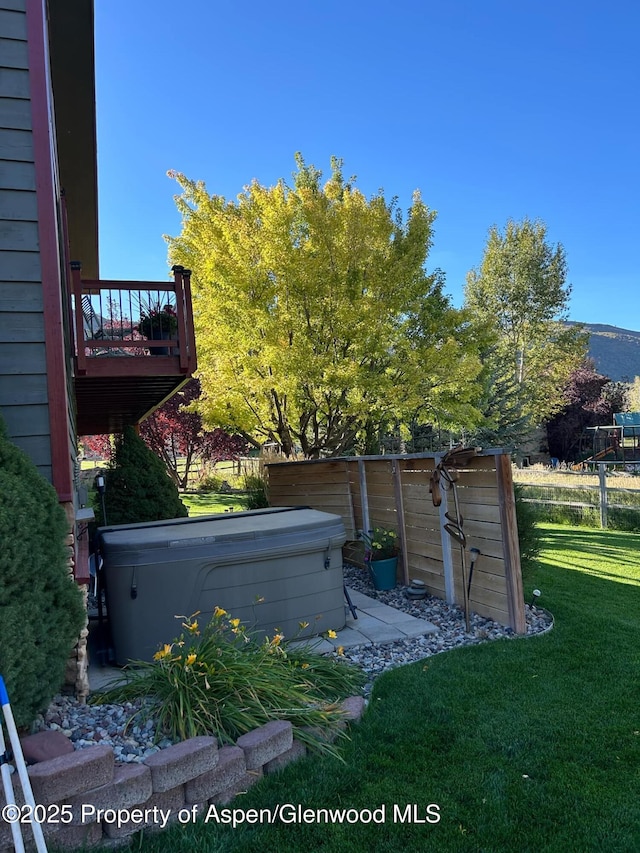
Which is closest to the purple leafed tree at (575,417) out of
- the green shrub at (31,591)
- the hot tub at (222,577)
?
the hot tub at (222,577)

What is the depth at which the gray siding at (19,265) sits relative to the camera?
122 inches

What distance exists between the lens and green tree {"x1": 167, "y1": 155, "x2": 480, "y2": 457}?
8492mm

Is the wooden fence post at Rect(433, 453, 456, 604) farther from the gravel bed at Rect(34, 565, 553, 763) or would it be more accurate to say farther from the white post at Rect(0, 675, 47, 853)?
the white post at Rect(0, 675, 47, 853)

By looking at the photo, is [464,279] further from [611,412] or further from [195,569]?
[195,569]

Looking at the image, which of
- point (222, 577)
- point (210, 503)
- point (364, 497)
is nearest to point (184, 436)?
point (210, 503)

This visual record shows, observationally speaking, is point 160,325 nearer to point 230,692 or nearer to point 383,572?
point 383,572

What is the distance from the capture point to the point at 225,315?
8.59 meters

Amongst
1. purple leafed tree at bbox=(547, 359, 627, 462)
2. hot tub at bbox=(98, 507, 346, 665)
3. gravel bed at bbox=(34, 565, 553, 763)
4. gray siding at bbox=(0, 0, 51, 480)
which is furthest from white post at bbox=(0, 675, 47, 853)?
purple leafed tree at bbox=(547, 359, 627, 462)

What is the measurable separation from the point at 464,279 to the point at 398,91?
1958 cm

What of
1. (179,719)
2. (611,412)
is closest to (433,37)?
(179,719)

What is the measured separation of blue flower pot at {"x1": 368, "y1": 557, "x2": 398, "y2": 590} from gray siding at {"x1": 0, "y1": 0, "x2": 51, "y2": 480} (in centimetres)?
360

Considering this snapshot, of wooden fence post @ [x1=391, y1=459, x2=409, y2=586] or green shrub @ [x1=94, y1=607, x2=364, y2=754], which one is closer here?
green shrub @ [x1=94, y1=607, x2=364, y2=754]

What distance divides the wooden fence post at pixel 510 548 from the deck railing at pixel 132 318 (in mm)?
2934

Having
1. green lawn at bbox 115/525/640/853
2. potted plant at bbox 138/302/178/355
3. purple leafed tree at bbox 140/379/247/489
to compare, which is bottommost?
green lawn at bbox 115/525/640/853
